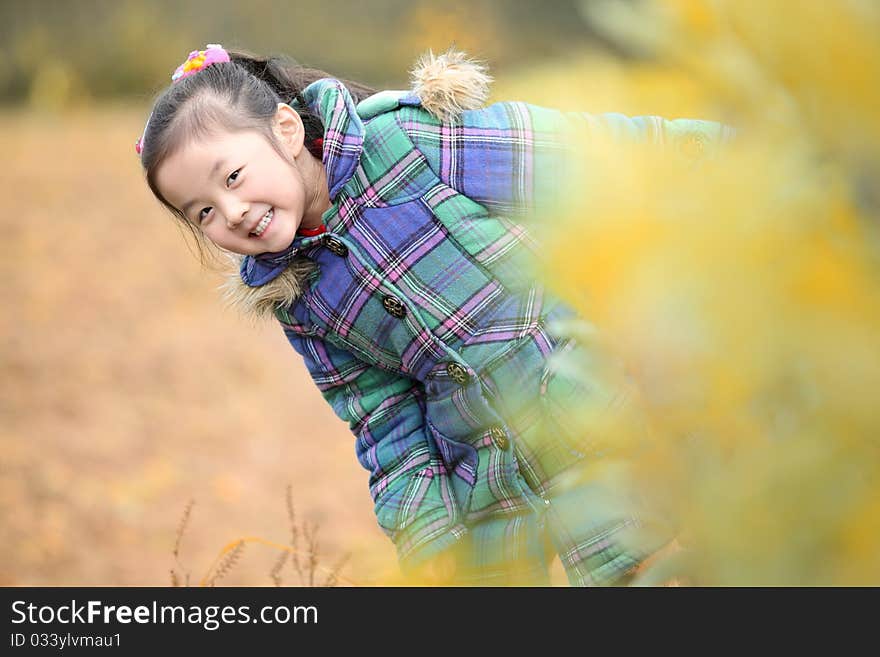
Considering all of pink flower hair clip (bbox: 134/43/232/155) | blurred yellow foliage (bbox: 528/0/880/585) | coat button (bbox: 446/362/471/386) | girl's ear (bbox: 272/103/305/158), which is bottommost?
blurred yellow foliage (bbox: 528/0/880/585)

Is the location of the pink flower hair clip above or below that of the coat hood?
above

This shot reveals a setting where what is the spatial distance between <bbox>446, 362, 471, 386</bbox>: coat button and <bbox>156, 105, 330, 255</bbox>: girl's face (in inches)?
16.3

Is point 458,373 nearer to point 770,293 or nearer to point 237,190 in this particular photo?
point 237,190

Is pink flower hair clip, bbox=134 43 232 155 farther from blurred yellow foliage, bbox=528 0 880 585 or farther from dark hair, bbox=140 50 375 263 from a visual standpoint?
blurred yellow foliage, bbox=528 0 880 585

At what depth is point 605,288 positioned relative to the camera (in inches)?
20.2

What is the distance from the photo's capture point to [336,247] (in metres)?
1.95

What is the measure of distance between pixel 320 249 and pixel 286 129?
0.85 ft

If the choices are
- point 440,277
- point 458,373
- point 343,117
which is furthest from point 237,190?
point 458,373

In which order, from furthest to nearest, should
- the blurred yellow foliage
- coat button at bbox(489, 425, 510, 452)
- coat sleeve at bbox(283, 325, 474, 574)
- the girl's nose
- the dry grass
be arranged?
the dry grass < coat sleeve at bbox(283, 325, 474, 574) < coat button at bbox(489, 425, 510, 452) < the girl's nose < the blurred yellow foliage

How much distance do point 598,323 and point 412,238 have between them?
54.0 inches

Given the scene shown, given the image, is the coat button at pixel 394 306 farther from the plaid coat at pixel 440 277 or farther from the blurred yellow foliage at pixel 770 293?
the blurred yellow foliage at pixel 770 293

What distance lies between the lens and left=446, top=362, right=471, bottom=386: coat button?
1882 mm

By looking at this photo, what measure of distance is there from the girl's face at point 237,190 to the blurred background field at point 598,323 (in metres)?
0.60

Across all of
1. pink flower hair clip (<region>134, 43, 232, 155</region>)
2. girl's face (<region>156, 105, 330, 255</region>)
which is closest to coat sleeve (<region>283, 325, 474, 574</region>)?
girl's face (<region>156, 105, 330, 255</region>)
